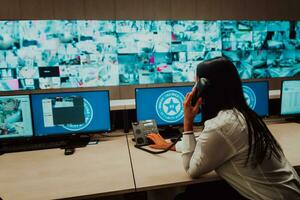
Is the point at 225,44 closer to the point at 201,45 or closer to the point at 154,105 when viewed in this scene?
the point at 201,45

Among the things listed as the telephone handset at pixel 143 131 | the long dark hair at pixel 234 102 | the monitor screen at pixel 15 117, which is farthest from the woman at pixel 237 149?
the monitor screen at pixel 15 117

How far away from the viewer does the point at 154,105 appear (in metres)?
1.91

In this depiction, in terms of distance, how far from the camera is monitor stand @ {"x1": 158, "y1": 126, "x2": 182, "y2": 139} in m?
1.92

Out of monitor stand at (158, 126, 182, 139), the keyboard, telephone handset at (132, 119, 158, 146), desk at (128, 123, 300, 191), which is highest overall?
telephone handset at (132, 119, 158, 146)

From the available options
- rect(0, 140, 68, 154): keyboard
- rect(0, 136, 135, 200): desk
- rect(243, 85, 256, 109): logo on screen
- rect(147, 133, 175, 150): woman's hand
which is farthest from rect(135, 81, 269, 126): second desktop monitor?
rect(0, 140, 68, 154): keyboard

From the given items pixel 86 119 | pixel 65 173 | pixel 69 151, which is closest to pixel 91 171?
pixel 65 173

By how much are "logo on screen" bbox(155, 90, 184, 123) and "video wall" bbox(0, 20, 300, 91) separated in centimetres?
173

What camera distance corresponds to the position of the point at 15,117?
1718 mm

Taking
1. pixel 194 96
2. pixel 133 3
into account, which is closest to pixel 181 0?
pixel 133 3

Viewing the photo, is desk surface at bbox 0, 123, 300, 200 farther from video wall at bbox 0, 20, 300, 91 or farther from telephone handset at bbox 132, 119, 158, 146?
video wall at bbox 0, 20, 300, 91

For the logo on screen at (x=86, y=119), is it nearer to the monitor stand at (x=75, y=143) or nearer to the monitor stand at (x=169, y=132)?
the monitor stand at (x=75, y=143)

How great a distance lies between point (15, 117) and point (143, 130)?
2.69ft

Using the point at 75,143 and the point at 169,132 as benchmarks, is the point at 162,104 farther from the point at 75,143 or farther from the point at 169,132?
the point at 75,143

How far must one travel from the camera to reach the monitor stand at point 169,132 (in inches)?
75.7
